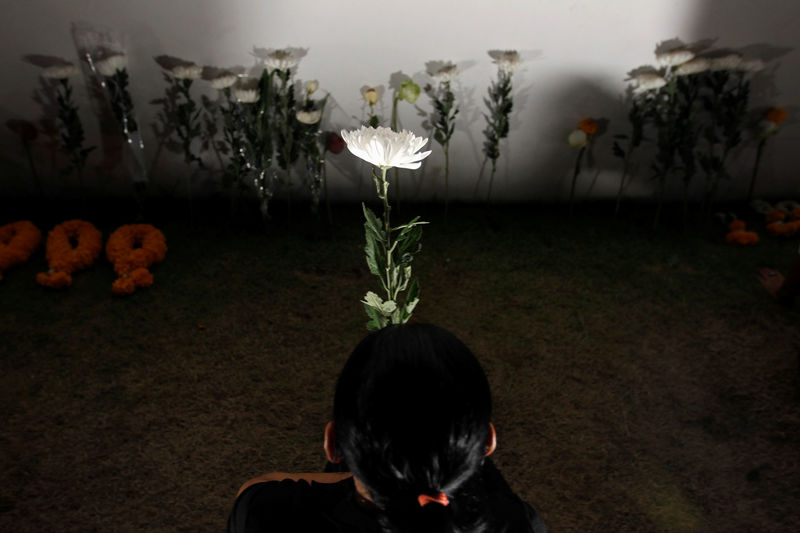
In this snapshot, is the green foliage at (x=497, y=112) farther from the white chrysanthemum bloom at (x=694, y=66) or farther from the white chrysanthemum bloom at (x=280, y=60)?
the white chrysanthemum bloom at (x=280, y=60)

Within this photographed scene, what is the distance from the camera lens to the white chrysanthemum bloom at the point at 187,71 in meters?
2.54

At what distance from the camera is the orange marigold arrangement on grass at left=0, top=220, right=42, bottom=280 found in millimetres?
2602

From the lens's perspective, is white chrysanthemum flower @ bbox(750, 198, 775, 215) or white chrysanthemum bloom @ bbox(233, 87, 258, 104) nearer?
white chrysanthemum bloom @ bbox(233, 87, 258, 104)

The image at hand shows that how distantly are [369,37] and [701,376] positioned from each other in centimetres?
189

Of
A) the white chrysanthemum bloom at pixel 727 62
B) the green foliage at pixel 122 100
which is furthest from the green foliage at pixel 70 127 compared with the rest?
the white chrysanthemum bloom at pixel 727 62

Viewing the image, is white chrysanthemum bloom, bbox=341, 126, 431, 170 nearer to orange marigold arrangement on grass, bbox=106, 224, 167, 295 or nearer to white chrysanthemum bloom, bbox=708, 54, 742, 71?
orange marigold arrangement on grass, bbox=106, 224, 167, 295

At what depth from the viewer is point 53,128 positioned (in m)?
2.82

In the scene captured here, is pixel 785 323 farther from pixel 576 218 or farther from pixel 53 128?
pixel 53 128

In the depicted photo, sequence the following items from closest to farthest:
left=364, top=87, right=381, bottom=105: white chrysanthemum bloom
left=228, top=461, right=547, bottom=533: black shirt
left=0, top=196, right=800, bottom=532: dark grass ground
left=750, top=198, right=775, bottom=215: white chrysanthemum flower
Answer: left=228, top=461, right=547, bottom=533: black shirt
left=0, top=196, right=800, bottom=532: dark grass ground
left=364, top=87, right=381, bottom=105: white chrysanthemum bloom
left=750, top=198, right=775, bottom=215: white chrysanthemum flower

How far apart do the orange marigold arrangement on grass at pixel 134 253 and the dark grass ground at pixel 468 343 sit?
57 millimetres

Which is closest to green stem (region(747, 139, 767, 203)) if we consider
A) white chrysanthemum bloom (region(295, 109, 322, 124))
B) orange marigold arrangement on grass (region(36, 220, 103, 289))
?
white chrysanthemum bloom (region(295, 109, 322, 124))

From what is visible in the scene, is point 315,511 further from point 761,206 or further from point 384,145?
point 761,206

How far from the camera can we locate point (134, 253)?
258 cm

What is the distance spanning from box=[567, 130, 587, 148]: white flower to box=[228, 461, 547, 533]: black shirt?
2.14 m
